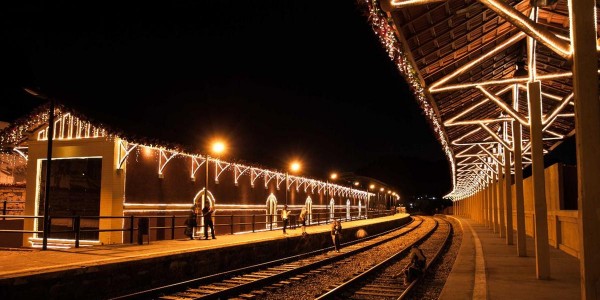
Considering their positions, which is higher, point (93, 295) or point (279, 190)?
point (279, 190)

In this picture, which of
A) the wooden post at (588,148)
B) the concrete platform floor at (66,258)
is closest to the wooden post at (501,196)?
the concrete platform floor at (66,258)

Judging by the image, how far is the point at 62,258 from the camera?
38.7 feet

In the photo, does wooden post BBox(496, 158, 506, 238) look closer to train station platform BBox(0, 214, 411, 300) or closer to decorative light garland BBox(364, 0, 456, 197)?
decorative light garland BBox(364, 0, 456, 197)

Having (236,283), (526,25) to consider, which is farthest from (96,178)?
(526,25)

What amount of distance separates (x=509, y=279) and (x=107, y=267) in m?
8.71

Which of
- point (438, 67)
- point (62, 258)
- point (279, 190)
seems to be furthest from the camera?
point (279, 190)

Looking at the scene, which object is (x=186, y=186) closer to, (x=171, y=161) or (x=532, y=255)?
(x=171, y=161)

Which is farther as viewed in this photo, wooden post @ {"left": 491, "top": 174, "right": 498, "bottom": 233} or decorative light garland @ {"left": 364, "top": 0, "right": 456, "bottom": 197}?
wooden post @ {"left": 491, "top": 174, "right": 498, "bottom": 233}

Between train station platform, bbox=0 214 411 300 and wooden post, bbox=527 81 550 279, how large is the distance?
8.67 m

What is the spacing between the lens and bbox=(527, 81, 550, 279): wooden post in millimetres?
10164

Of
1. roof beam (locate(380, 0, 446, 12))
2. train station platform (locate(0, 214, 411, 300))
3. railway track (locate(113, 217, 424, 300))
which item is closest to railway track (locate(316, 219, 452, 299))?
railway track (locate(113, 217, 424, 300))

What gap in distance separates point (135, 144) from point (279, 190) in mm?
15636

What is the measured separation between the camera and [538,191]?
10281mm

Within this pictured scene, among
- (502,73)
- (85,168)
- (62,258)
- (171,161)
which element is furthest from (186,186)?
(502,73)
